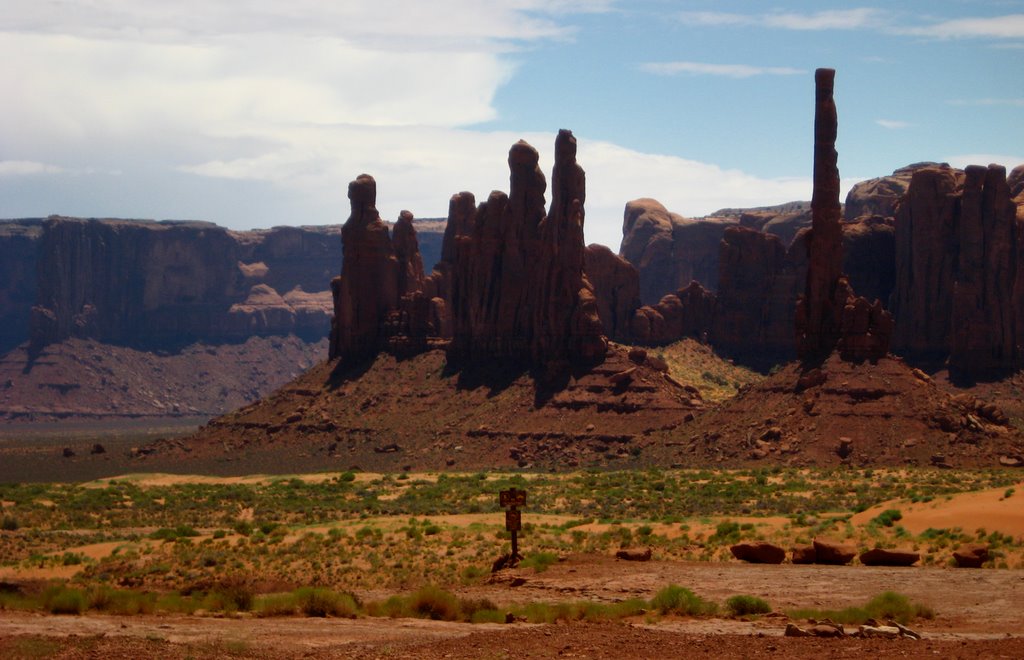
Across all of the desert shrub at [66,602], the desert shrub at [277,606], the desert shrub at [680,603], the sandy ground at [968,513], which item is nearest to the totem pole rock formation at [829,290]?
the sandy ground at [968,513]

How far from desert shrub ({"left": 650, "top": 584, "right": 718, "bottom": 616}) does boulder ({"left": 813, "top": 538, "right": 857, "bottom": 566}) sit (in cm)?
789

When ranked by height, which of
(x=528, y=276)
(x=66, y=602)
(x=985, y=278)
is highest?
(x=985, y=278)

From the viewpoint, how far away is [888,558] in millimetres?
40469

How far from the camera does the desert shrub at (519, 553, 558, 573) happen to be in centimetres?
4016

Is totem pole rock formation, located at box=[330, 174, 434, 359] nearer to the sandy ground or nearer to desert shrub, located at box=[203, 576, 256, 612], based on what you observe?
the sandy ground

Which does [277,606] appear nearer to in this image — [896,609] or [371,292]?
[896,609]

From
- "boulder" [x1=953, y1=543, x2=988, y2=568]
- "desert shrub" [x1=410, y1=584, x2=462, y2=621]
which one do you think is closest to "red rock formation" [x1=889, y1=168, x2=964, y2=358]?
"boulder" [x1=953, y1=543, x2=988, y2=568]

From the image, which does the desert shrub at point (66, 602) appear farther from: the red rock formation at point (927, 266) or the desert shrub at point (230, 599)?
the red rock formation at point (927, 266)

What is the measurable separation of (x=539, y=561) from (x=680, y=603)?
7.75 meters

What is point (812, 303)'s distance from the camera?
Result: 300 feet

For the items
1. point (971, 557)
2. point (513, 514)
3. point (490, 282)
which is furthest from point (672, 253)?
point (971, 557)

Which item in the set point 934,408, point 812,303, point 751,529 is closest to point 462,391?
point 812,303

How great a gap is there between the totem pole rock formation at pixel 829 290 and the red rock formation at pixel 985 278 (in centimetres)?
3595

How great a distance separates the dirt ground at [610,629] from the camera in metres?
27.7
